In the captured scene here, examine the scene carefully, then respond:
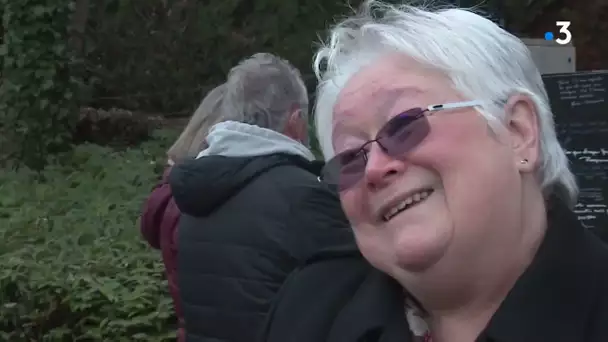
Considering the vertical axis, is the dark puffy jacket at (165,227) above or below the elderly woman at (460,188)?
below

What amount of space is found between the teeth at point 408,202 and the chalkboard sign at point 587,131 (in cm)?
142

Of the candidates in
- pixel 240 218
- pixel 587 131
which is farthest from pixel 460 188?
pixel 240 218

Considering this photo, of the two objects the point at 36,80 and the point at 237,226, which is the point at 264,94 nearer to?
the point at 237,226

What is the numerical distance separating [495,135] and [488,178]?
8 centimetres

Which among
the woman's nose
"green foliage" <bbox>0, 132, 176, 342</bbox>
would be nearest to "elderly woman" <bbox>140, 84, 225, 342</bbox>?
"green foliage" <bbox>0, 132, 176, 342</bbox>

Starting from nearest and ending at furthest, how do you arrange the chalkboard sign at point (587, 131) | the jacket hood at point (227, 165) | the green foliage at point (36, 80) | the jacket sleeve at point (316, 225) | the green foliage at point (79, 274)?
the jacket sleeve at point (316, 225)
the chalkboard sign at point (587, 131)
the jacket hood at point (227, 165)
the green foliage at point (79, 274)
the green foliage at point (36, 80)

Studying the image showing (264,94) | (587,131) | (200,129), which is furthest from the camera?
(200,129)

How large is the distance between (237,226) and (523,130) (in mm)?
1688

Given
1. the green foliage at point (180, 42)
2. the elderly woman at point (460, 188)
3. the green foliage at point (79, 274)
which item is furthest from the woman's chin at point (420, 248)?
the green foliage at point (180, 42)

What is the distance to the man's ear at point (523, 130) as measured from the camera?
1537 millimetres

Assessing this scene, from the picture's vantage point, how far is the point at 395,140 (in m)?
1.54

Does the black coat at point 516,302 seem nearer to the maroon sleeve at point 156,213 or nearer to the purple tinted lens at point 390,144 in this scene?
the purple tinted lens at point 390,144

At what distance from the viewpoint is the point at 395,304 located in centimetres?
172

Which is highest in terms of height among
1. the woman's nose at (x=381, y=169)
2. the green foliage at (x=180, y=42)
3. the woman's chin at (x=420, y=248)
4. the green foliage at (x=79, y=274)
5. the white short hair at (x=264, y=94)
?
the woman's nose at (x=381, y=169)
